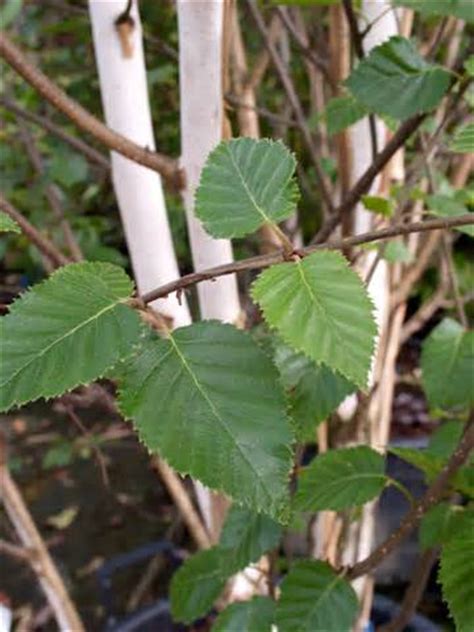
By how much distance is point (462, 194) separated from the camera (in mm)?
1081

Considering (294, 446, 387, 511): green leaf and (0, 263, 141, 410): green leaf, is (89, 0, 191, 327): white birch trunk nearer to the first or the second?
(294, 446, 387, 511): green leaf

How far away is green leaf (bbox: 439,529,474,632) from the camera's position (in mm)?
598

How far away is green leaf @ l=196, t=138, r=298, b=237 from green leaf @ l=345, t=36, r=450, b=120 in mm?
211

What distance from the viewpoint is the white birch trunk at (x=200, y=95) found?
694 mm

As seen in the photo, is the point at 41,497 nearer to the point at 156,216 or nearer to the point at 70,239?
the point at 70,239

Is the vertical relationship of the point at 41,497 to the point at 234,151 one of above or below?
below

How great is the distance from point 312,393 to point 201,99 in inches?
10.9

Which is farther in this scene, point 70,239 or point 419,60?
point 70,239

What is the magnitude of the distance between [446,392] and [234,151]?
436 millimetres

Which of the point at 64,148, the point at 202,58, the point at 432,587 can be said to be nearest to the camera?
the point at 202,58

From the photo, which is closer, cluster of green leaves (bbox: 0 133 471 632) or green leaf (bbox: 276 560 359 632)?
cluster of green leaves (bbox: 0 133 471 632)

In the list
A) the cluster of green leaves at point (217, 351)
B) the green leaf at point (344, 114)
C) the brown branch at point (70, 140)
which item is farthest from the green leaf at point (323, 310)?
the brown branch at point (70, 140)

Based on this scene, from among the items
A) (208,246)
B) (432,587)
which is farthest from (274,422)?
(432,587)

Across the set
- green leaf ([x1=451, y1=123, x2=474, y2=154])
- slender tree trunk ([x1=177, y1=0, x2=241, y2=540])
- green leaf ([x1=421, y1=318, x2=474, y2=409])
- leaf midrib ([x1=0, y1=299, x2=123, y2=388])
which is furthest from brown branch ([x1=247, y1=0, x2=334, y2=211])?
leaf midrib ([x1=0, y1=299, x2=123, y2=388])
